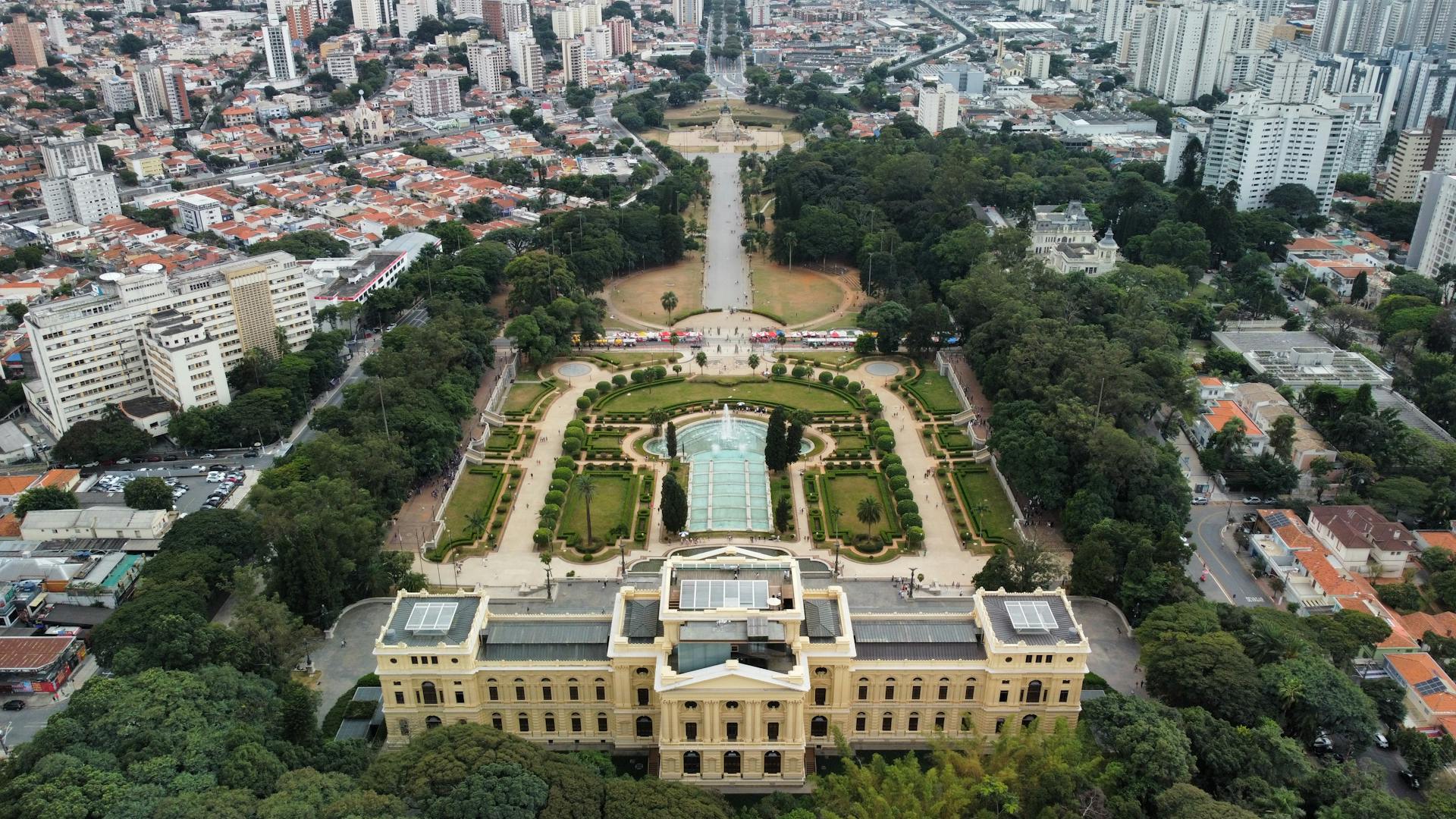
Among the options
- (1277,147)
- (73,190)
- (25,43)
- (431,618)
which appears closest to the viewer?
(431,618)

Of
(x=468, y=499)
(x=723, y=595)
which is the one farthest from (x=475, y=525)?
(x=723, y=595)

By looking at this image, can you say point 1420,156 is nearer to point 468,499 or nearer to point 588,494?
point 588,494

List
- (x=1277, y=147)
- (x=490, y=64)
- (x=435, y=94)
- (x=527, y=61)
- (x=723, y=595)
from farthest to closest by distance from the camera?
1. (x=527, y=61)
2. (x=490, y=64)
3. (x=435, y=94)
4. (x=1277, y=147)
5. (x=723, y=595)

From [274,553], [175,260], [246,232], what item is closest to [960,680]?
[274,553]

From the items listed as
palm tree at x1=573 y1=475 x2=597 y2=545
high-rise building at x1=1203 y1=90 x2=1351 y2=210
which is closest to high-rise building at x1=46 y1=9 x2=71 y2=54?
palm tree at x1=573 y1=475 x2=597 y2=545

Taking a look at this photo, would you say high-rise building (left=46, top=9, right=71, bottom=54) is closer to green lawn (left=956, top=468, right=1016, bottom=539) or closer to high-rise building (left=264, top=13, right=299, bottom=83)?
high-rise building (left=264, top=13, right=299, bottom=83)

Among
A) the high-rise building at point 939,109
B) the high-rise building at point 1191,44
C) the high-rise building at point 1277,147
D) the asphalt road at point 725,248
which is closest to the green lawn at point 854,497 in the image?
the asphalt road at point 725,248

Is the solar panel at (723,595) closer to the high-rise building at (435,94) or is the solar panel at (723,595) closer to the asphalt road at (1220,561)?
the asphalt road at (1220,561)

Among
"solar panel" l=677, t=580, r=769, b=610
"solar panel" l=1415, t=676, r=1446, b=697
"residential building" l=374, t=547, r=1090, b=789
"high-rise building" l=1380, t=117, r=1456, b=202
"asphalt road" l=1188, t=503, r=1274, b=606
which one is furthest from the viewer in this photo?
"high-rise building" l=1380, t=117, r=1456, b=202
